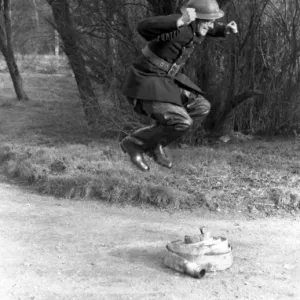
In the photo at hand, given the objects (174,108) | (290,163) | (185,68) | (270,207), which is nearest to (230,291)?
(174,108)

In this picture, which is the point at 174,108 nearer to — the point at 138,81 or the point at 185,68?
the point at 138,81

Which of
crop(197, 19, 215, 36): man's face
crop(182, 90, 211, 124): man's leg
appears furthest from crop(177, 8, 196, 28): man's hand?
crop(182, 90, 211, 124): man's leg

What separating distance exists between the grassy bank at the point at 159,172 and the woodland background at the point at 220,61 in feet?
1.79

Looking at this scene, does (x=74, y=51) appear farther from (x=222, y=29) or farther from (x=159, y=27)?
(x=159, y=27)

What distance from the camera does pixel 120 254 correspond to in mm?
6117

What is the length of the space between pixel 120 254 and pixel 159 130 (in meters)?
2.31

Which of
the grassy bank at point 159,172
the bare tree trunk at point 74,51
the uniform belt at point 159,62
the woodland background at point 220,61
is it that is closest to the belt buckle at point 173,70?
the uniform belt at point 159,62

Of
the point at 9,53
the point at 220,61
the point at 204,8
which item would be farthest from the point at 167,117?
the point at 9,53

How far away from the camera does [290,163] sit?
29.8ft

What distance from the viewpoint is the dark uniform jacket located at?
161 inches

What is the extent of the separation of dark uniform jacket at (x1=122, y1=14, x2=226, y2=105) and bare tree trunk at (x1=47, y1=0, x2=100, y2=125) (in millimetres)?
6535

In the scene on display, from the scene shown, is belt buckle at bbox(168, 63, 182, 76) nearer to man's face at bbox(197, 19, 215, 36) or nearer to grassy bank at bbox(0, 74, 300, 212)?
man's face at bbox(197, 19, 215, 36)

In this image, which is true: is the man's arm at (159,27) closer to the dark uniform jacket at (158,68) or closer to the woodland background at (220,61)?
the dark uniform jacket at (158,68)

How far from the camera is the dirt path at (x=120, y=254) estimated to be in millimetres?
5188
